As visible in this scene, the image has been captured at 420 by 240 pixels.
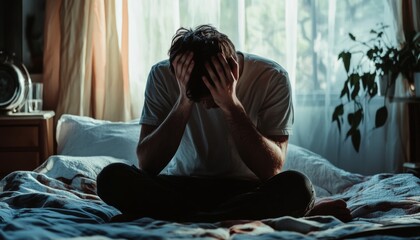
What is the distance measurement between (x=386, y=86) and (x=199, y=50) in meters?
1.48

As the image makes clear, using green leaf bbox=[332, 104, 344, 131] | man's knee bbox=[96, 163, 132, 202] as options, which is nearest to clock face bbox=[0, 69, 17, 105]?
man's knee bbox=[96, 163, 132, 202]

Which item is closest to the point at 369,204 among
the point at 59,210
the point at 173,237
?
the point at 173,237

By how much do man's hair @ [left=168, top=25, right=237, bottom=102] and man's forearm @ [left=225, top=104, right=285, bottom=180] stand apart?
11 centimetres

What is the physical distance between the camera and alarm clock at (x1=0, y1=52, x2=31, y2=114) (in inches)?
113

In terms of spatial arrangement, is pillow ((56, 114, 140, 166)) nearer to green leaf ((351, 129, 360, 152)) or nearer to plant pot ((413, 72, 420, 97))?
green leaf ((351, 129, 360, 152))

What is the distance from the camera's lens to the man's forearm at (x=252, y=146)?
179 cm

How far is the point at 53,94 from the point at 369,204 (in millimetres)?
1824

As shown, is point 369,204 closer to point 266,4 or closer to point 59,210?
point 59,210

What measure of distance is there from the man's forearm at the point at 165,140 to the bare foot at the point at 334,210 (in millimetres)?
443

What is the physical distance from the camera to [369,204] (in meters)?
1.83

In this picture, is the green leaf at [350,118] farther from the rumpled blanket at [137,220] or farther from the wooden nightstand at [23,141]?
the wooden nightstand at [23,141]

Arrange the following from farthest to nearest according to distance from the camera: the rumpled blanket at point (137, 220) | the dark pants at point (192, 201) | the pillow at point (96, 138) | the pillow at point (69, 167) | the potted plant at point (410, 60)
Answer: the potted plant at point (410, 60)
the pillow at point (96, 138)
the pillow at point (69, 167)
the dark pants at point (192, 201)
the rumpled blanket at point (137, 220)

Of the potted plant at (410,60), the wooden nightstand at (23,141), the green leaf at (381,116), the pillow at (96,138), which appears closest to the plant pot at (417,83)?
the potted plant at (410,60)

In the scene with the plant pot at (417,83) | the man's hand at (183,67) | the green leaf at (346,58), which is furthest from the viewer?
the green leaf at (346,58)
